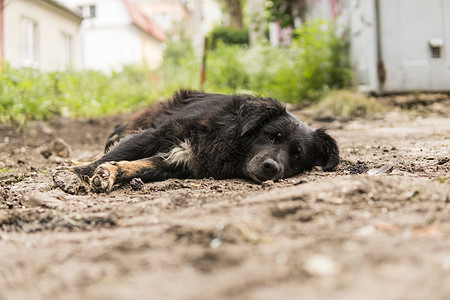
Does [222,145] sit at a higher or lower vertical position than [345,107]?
lower

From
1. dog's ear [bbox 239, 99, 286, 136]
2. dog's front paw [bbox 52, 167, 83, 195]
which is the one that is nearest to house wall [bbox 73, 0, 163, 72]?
dog's ear [bbox 239, 99, 286, 136]

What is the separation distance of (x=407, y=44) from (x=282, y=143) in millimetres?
5781

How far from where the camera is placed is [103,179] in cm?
316

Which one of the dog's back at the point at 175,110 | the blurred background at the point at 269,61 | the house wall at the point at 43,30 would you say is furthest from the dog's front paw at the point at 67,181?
the house wall at the point at 43,30

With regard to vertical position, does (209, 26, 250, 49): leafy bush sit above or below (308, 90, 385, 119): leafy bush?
above

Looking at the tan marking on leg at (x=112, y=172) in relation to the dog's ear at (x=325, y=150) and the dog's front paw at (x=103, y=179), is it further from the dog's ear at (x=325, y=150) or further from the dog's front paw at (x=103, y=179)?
the dog's ear at (x=325, y=150)

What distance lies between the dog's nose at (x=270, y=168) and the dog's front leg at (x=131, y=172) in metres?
0.81

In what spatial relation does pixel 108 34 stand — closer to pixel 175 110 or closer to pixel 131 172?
pixel 175 110

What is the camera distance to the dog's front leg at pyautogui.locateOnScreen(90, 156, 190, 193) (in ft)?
10.4

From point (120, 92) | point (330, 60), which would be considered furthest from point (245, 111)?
point (120, 92)

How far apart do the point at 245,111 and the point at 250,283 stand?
2494 millimetres

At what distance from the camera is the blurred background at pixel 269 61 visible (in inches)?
318

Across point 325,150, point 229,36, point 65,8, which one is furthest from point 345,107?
point 229,36

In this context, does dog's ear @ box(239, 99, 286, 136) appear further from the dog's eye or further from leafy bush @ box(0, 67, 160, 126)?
leafy bush @ box(0, 67, 160, 126)
